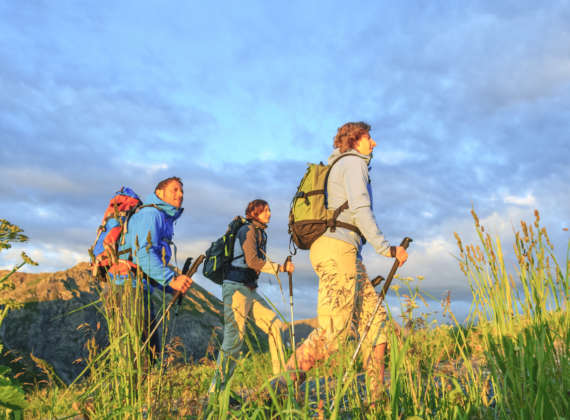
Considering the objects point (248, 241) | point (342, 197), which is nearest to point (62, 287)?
point (248, 241)

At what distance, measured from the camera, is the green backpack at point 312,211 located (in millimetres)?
4277

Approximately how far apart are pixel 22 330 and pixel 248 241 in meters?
6.04

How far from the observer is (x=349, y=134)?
4699 mm

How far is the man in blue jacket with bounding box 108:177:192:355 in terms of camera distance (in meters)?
4.41

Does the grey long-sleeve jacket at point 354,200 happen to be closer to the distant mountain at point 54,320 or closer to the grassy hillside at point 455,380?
the grassy hillside at point 455,380

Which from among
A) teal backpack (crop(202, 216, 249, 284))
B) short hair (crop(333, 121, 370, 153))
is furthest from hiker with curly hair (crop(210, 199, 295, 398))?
short hair (crop(333, 121, 370, 153))

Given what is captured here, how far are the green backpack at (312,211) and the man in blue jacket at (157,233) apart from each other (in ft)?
3.88

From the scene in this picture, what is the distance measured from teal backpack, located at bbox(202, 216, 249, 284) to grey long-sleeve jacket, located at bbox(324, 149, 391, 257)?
2.03m

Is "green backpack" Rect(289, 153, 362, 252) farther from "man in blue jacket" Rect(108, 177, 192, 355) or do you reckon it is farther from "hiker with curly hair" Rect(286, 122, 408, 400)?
"man in blue jacket" Rect(108, 177, 192, 355)

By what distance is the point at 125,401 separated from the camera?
256cm

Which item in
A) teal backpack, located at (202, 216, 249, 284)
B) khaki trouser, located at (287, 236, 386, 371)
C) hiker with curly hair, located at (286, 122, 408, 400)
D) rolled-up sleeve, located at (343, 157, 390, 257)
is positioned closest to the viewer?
khaki trouser, located at (287, 236, 386, 371)

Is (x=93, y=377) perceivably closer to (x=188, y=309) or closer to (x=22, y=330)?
(x=22, y=330)

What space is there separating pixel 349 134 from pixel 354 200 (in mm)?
862

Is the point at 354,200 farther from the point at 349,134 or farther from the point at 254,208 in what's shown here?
the point at 254,208
